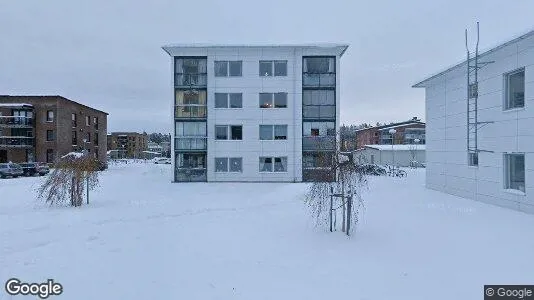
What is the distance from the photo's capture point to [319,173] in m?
11.2

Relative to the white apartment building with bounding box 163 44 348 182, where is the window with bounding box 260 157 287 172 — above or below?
below

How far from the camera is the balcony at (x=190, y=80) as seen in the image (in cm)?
3111

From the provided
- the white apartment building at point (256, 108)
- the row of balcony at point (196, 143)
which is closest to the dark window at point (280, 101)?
the white apartment building at point (256, 108)

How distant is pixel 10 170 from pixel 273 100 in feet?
87.7

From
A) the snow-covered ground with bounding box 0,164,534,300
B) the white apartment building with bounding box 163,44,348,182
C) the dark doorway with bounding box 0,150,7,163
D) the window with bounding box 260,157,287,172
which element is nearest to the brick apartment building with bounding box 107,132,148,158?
the dark doorway with bounding box 0,150,7,163

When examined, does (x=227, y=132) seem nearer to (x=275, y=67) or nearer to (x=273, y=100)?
(x=273, y=100)

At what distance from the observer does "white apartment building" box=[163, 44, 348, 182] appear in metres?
30.8

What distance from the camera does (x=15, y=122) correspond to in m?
50.3

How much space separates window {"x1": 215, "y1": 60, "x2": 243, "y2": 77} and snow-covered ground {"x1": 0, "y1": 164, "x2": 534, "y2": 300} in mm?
18914

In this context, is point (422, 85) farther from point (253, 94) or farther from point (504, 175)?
point (253, 94)

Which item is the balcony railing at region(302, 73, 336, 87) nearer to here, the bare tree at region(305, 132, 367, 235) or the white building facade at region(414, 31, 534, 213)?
the white building facade at region(414, 31, 534, 213)

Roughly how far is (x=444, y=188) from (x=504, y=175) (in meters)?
5.65

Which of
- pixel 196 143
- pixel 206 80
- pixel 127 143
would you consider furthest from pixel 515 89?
pixel 127 143

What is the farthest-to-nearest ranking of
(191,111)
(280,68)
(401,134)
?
(401,134) < (191,111) < (280,68)
